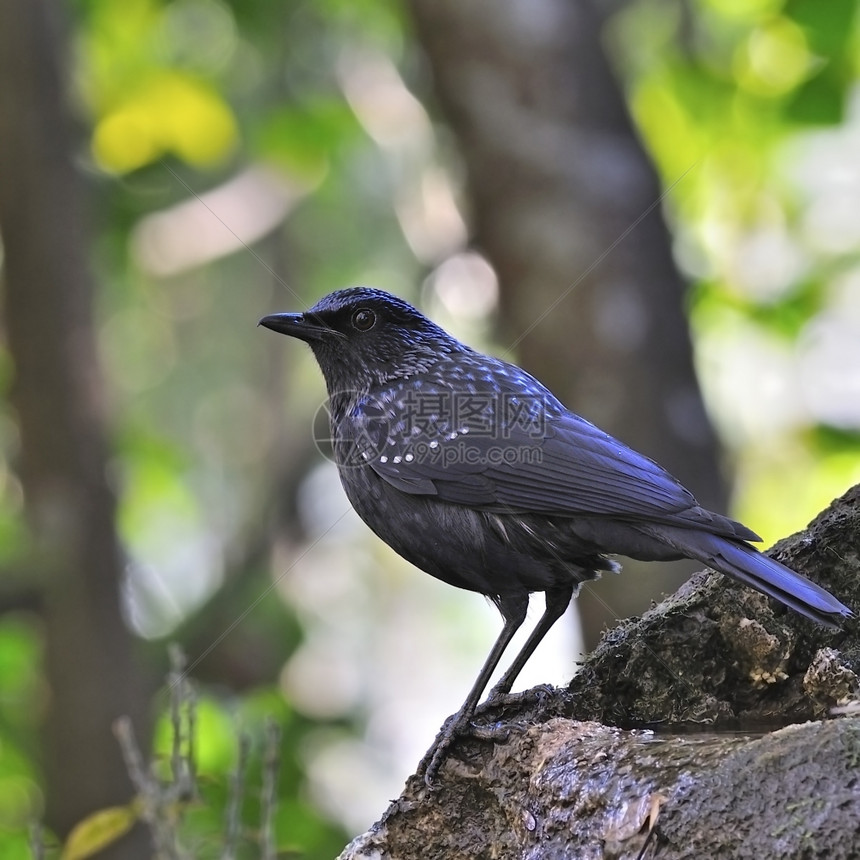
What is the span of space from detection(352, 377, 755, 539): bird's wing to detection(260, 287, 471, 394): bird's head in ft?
1.21

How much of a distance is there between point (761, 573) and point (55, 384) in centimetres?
391

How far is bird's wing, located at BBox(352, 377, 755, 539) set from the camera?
300cm

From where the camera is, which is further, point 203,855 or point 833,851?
point 203,855

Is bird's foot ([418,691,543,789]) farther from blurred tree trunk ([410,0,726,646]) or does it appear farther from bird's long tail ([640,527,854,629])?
blurred tree trunk ([410,0,726,646])

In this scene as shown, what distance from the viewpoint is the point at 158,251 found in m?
7.32

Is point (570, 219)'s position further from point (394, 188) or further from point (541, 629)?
point (394, 188)

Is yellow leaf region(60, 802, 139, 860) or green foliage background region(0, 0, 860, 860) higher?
green foliage background region(0, 0, 860, 860)

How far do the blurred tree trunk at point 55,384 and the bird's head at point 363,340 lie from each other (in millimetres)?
2040

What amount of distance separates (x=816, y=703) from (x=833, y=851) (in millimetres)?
784

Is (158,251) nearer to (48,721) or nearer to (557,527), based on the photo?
(48,721)

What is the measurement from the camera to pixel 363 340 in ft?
12.8

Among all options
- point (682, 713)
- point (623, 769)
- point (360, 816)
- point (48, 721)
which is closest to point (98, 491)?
point (48, 721)

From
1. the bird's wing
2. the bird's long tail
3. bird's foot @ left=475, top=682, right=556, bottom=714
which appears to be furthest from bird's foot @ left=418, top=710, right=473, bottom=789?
the bird's long tail

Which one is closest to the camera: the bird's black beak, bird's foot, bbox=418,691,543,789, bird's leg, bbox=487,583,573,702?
bird's foot, bbox=418,691,543,789
